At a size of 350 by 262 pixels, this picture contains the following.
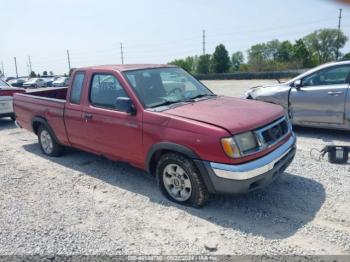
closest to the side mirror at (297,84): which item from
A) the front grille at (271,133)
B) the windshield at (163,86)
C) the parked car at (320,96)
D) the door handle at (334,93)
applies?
the parked car at (320,96)

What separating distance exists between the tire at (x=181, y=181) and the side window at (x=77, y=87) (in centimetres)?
195

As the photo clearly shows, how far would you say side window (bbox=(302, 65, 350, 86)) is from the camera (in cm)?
650

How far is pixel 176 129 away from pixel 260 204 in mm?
1404

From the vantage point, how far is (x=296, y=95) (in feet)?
23.1

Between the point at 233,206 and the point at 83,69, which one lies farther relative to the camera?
the point at 83,69

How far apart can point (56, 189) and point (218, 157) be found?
2.60 meters

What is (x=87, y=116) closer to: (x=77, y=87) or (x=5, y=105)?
→ (x=77, y=87)

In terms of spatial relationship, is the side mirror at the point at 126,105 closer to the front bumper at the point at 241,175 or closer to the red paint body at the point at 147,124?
the red paint body at the point at 147,124

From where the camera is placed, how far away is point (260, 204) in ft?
13.2

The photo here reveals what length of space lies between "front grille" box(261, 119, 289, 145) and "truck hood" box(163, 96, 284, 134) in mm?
96

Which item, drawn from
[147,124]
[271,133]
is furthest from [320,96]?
[147,124]

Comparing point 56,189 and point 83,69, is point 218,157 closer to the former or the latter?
point 56,189

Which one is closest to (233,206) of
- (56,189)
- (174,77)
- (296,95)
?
(174,77)

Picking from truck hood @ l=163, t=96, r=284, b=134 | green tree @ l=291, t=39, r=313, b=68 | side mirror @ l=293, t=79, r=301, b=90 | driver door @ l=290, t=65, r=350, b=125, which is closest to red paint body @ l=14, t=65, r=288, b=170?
truck hood @ l=163, t=96, r=284, b=134
